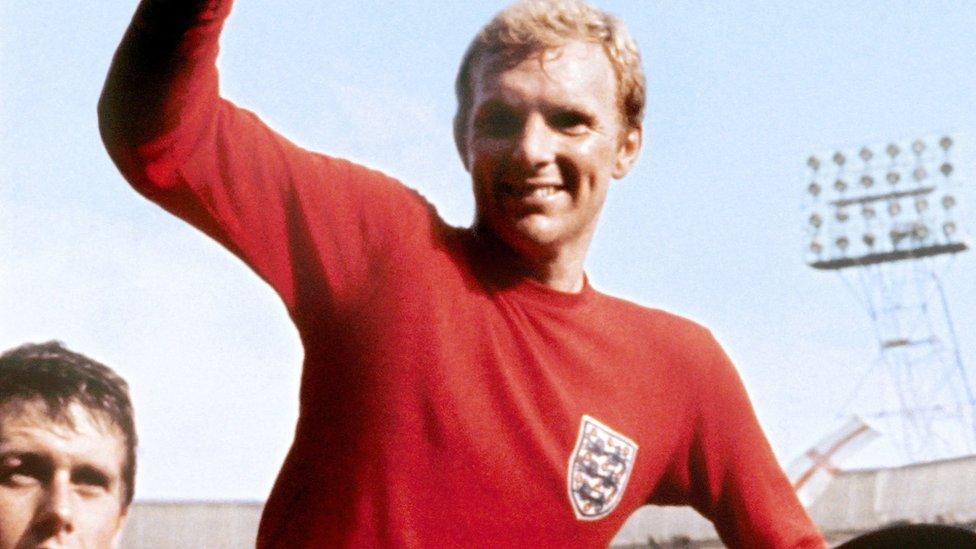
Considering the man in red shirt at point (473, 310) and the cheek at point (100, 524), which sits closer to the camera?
the man in red shirt at point (473, 310)

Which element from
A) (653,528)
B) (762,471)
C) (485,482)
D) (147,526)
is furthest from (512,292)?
(653,528)

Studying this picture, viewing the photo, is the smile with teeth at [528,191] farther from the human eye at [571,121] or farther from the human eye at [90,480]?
the human eye at [90,480]

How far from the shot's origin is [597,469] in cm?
175

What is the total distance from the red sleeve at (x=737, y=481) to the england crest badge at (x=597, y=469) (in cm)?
18

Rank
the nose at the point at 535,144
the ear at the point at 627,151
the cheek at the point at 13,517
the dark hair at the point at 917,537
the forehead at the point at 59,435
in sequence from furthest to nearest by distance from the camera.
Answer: the forehead at the point at 59,435
the cheek at the point at 13,517
the ear at the point at 627,151
the nose at the point at 535,144
the dark hair at the point at 917,537

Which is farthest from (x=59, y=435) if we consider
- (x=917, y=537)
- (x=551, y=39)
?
(x=917, y=537)

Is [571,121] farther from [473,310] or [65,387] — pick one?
[65,387]

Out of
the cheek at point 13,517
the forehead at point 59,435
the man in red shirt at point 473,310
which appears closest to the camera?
the man in red shirt at point 473,310

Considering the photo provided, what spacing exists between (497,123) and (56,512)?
921 millimetres

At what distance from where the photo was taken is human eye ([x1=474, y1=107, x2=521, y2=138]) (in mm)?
1735

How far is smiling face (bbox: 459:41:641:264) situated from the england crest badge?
0.78ft

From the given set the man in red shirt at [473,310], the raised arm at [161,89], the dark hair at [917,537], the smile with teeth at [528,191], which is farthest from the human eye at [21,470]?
the dark hair at [917,537]

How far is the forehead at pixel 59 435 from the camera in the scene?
7.01 feet

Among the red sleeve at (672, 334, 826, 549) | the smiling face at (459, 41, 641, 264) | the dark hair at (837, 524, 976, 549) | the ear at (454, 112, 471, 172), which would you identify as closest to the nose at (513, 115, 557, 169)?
the smiling face at (459, 41, 641, 264)
